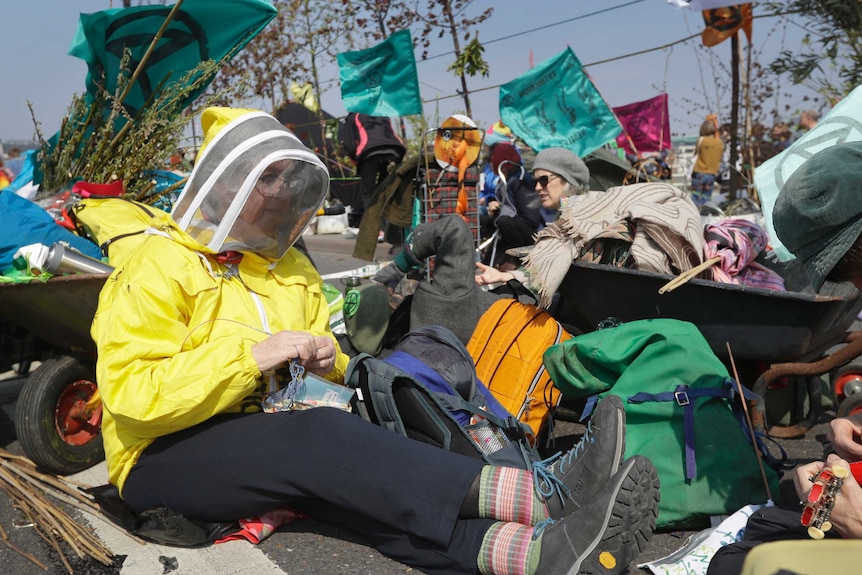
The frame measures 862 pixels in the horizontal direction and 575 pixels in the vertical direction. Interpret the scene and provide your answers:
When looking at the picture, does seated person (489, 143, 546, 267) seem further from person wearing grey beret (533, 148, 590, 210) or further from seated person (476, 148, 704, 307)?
seated person (476, 148, 704, 307)

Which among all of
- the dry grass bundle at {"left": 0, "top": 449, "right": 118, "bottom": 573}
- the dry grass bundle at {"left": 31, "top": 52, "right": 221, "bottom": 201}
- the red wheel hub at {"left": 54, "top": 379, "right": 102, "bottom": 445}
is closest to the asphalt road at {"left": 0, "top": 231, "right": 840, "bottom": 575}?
the dry grass bundle at {"left": 0, "top": 449, "right": 118, "bottom": 573}

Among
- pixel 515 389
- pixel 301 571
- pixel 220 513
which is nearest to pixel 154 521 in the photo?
pixel 220 513

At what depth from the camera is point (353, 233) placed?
12688 mm

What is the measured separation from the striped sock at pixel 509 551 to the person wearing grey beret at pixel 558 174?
2.84 metres

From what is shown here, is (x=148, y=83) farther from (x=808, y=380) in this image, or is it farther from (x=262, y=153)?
(x=808, y=380)

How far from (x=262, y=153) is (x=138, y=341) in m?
0.75

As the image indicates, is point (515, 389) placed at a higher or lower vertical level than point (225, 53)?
lower

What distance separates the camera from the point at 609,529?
198 cm

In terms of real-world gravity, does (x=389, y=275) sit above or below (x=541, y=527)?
above

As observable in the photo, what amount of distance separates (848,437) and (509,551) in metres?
0.96

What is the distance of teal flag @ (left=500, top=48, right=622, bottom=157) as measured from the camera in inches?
252

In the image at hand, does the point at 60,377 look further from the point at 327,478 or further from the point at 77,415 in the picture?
the point at 327,478

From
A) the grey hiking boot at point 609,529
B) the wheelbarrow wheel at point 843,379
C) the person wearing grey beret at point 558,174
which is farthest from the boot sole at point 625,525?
the person wearing grey beret at point 558,174

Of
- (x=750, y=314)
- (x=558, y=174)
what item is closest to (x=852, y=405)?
(x=750, y=314)
